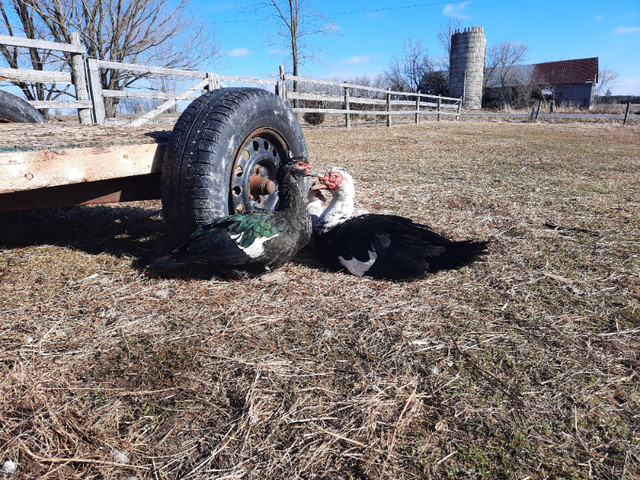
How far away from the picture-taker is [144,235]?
12.2 feet

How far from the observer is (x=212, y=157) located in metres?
2.64

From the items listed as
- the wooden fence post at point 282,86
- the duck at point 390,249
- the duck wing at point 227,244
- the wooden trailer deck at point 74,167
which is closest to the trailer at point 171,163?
the wooden trailer deck at point 74,167

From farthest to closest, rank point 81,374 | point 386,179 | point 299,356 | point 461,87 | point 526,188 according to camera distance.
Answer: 1. point 461,87
2. point 386,179
3. point 526,188
4. point 299,356
5. point 81,374

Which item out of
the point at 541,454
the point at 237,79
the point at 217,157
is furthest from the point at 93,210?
the point at 237,79

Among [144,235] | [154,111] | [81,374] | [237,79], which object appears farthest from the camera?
[237,79]

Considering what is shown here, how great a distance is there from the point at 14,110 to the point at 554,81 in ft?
183

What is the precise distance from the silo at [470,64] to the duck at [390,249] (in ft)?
146

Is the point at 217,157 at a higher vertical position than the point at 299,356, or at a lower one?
higher

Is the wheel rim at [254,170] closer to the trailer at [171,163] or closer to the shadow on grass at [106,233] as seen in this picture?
the trailer at [171,163]

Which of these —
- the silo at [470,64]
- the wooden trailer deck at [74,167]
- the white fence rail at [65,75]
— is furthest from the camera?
the silo at [470,64]

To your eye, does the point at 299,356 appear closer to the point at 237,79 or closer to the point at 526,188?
the point at 526,188

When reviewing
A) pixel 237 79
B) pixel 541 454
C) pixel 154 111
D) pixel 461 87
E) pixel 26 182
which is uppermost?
pixel 461 87

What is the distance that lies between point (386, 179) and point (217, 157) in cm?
417

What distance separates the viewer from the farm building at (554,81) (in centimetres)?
4578
